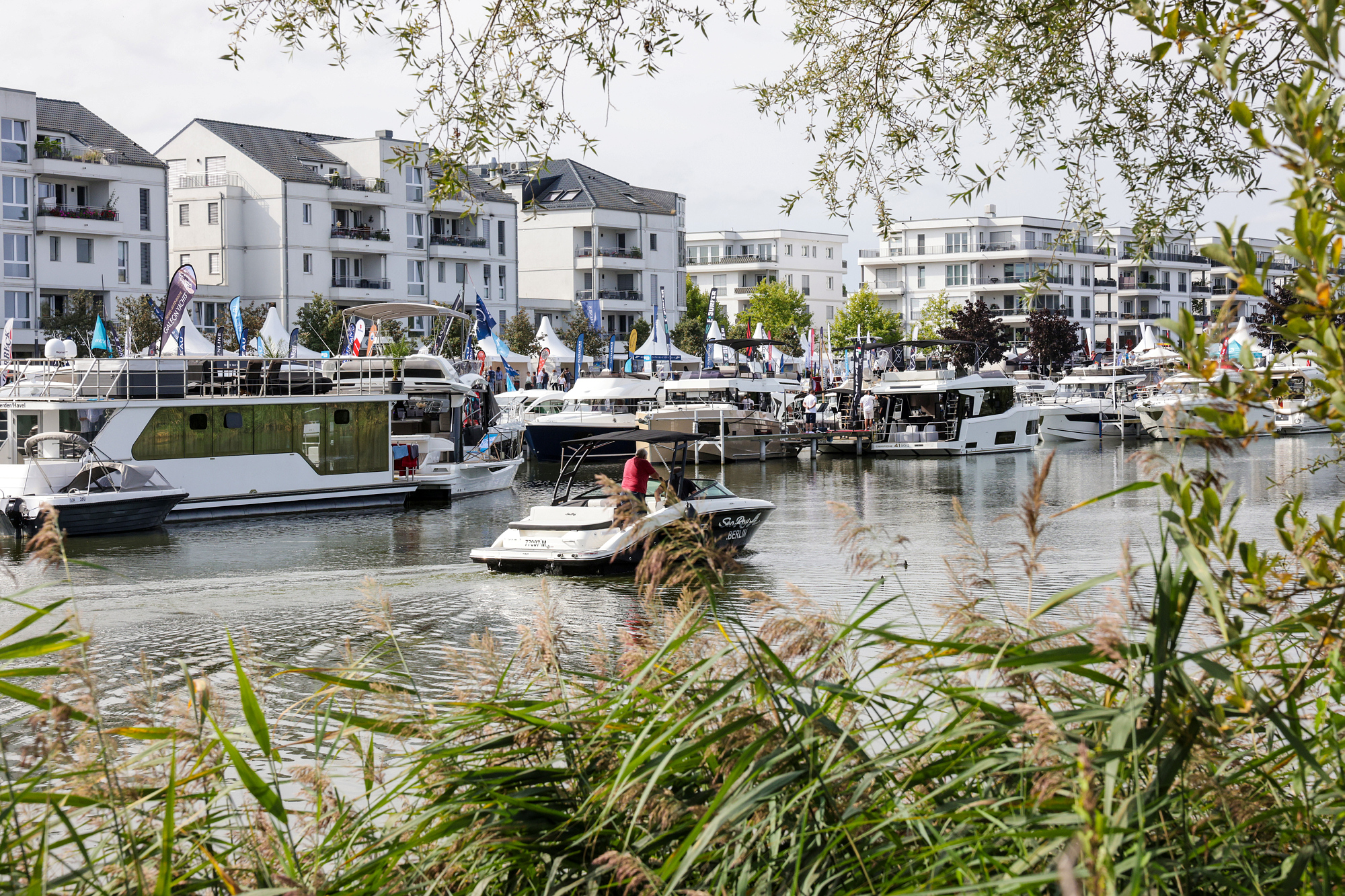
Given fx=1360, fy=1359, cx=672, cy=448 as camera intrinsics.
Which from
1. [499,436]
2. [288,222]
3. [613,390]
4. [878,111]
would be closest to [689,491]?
[878,111]

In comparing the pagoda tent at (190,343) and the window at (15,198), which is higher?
the window at (15,198)

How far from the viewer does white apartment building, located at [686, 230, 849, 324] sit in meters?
128

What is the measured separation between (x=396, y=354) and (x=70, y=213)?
24846 millimetres

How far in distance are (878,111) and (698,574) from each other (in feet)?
20.3

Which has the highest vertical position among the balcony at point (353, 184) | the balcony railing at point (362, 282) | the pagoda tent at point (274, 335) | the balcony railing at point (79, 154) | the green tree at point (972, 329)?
the balcony at point (353, 184)

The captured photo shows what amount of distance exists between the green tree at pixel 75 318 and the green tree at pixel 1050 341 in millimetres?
60910

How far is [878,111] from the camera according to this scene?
940 cm

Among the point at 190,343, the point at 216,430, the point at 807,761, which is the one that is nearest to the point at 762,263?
the point at 190,343

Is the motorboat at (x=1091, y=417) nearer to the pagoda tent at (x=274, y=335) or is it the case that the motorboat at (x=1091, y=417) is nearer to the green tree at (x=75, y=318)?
the pagoda tent at (x=274, y=335)

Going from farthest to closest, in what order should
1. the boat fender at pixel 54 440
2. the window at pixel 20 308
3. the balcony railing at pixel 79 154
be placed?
the balcony railing at pixel 79 154 < the window at pixel 20 308 < the boat fender at pixel 54 440

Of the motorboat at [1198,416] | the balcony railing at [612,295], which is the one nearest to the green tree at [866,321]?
the balcony railing at [612,295]

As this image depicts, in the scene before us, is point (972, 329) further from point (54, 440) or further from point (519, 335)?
point (54, 440)

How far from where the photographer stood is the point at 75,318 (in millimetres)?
56281

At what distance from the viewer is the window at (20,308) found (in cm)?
5700
